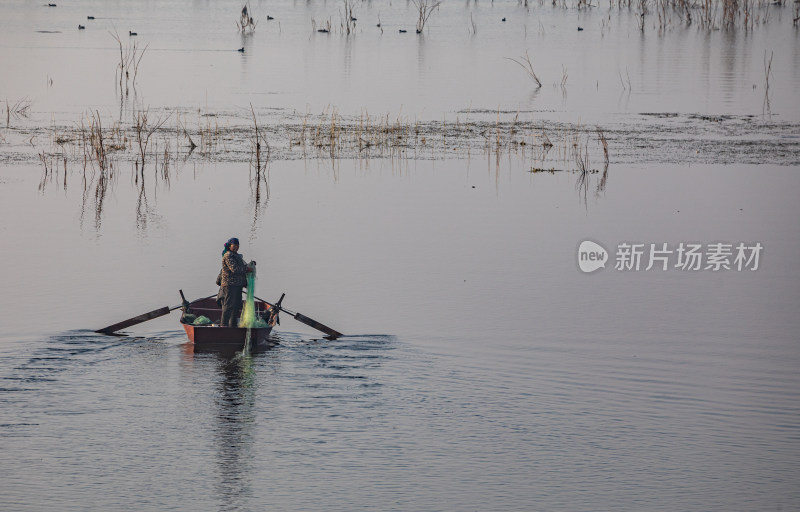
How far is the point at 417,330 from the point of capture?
17.2 metres

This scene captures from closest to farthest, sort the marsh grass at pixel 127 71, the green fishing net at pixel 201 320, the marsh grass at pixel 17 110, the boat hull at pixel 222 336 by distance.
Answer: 1. the boat hull at pixel 222 336
2. the green fishing net at pixel 201 320
3. the marsh grass at pixel 17 110
4. the marsh grass at pixel 127 71

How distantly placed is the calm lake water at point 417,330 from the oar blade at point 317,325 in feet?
0.73

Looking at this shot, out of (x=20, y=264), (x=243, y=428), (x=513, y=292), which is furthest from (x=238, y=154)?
(x=243, y=428)

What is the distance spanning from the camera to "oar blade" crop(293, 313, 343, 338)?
16719 millimetres

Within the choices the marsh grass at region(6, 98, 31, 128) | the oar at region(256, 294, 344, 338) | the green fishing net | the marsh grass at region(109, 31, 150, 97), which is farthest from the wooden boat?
the marsh grass at region(6, 98, 31, 128)

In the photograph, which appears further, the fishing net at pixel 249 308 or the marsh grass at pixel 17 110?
the marsh grass at pixel 17 110

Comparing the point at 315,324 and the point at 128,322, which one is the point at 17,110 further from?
the point at 315,324

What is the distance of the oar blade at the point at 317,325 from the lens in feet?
54.9

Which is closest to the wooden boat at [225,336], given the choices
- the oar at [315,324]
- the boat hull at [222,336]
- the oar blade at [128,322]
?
the boat hull at [222,336]

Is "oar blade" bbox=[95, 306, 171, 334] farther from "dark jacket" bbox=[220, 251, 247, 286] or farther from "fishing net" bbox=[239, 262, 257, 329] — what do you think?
"fishing net" bbox=[239, 262, 257, 329]

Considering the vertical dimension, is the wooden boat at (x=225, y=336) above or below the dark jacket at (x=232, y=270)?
below

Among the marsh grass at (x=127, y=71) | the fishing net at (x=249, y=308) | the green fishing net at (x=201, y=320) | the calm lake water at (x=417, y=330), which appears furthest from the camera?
the marsh grass at (x=127, y=71)

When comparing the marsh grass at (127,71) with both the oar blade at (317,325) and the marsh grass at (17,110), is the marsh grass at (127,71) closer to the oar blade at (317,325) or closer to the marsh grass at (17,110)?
the marsh grass at (17,110)

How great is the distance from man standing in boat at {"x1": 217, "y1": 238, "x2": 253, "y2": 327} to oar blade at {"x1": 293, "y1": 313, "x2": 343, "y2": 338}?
863 mm
